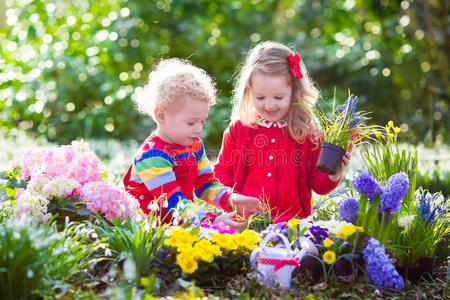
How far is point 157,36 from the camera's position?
27.2 feet

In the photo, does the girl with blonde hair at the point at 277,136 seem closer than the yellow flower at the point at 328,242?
No

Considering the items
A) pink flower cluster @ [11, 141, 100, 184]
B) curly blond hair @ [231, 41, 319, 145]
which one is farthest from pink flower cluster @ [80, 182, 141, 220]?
curly blond hair @ [231, 41, 319, 145]

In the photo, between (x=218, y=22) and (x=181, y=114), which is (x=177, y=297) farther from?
(x=218, y=22)

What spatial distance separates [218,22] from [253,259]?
6.75 metres

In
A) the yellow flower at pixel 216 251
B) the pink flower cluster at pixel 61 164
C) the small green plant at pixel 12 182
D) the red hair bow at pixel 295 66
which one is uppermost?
the red hair bow at pixel 295 66

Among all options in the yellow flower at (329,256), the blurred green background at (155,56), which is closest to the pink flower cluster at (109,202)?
the yellow flower at (329,256)

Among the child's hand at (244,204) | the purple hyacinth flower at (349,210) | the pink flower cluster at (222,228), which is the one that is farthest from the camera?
the child's hand at (244,204)

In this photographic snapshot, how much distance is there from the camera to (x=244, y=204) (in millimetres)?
3061

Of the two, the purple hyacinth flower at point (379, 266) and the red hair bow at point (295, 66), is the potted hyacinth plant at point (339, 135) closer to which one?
the red hair bow at point (295, 66)

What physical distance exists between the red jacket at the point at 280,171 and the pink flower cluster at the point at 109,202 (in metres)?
0.94

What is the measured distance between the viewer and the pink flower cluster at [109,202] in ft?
8.93

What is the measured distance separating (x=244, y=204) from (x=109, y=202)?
0.84 meters

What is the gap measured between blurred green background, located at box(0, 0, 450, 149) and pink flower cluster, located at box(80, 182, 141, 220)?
15.5ft

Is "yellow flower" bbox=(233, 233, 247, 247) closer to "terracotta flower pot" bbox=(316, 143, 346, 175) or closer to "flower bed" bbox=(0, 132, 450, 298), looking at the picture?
"flower bed" bbox=(0, 132, 450, 298)
